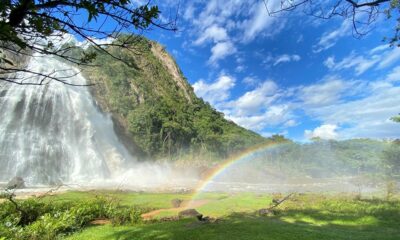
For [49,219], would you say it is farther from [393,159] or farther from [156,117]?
[156,117]

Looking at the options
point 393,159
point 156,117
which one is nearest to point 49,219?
point 393,159

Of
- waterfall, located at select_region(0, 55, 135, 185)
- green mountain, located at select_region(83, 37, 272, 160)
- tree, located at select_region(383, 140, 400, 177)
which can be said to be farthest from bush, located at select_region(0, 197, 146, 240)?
green mountain, located at select_region(83, 37, 272, 160)

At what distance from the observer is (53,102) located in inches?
1813

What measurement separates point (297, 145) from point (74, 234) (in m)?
79.7

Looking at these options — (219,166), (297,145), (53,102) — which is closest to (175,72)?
(297,145)

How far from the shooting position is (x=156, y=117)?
69.0 metres

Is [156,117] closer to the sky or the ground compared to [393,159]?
closer to the sky

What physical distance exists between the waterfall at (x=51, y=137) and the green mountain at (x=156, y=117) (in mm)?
9355

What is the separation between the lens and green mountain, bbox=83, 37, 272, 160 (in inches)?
2559

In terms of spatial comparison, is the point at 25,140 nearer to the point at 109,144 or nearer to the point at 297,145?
the point at 109,144

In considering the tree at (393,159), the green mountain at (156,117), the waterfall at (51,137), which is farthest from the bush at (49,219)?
the green mountain at (156,117)

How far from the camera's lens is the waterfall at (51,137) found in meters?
37.0

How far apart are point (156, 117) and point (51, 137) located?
28323 mm

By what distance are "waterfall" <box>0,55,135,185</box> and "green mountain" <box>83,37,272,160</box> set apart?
935 centimetres
